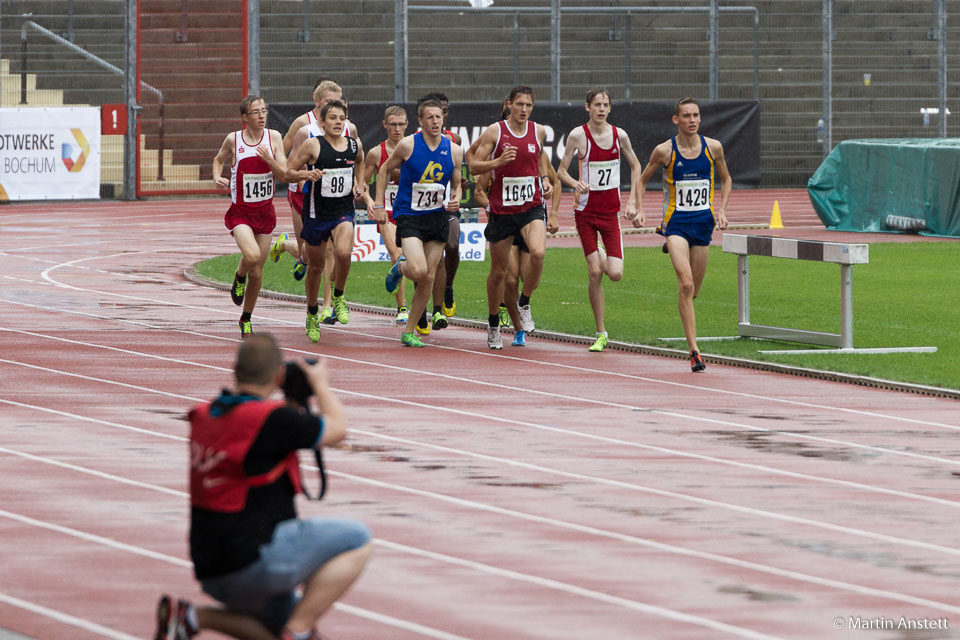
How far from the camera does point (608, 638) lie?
638cm

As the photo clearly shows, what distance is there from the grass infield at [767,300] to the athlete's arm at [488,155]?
2.09 metres

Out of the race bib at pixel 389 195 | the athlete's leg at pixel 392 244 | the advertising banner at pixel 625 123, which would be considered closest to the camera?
the athlete's leg at pixel 392 244

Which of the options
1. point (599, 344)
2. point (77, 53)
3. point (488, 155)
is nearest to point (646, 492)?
point (599, 344)

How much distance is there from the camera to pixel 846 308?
1479 cm

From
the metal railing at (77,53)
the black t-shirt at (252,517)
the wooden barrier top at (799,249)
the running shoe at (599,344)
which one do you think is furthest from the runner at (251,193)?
the metal railing at (77,53)

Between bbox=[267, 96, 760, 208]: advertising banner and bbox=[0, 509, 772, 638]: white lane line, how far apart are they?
26.8 meters

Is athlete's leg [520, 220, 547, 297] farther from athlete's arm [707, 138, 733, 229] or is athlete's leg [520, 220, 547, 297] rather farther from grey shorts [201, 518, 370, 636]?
grey shorts [201, 518, 370, 636]

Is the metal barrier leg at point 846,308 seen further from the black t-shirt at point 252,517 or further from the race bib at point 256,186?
the black t-shirt at point 252,517

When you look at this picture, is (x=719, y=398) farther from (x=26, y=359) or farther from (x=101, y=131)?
(x=101, y=131)

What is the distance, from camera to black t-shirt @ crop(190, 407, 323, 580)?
5.47 metres

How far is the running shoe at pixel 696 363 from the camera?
538 inches

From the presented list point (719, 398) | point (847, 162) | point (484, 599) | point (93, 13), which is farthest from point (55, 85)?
point (484, 599)

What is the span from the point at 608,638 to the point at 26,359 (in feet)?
28.8

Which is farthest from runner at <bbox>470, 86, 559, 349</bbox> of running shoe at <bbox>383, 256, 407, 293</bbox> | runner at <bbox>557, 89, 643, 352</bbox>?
running shoe at <bbox>383, 256, 407, 293</bbox>
